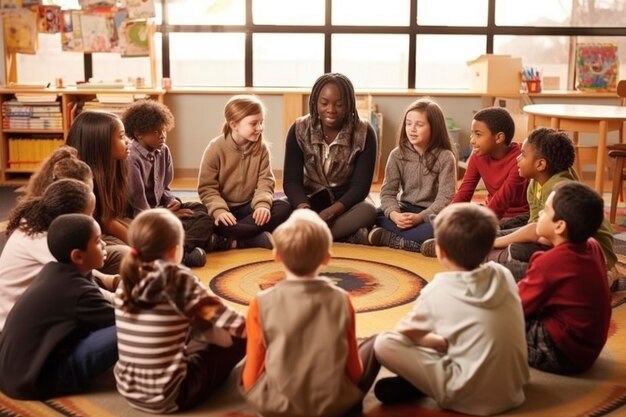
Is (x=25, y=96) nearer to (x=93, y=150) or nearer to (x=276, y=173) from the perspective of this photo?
(x=276, y=173)

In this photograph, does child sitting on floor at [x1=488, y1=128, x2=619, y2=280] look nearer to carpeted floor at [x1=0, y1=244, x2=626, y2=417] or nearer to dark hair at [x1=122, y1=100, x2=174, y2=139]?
carpeted floor at [x1=0, y1=244, x2=626, y2=417]

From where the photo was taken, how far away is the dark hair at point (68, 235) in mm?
2238

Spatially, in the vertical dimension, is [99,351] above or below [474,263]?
below

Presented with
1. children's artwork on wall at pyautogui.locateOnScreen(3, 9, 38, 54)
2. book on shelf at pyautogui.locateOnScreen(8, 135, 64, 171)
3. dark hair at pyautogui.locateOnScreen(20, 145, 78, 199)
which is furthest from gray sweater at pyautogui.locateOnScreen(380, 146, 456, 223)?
children's artwork on wall at pyautogui.locateOnScreen(3, 9, 38, 54)

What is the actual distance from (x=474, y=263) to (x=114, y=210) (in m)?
1.69

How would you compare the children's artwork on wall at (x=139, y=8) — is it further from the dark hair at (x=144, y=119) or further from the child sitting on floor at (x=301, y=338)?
the child sitting on floor at (x=301, y=338)

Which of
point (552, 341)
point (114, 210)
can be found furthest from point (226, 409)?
point (114, 210)

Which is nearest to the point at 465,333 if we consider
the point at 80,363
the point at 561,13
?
the point at 80,363

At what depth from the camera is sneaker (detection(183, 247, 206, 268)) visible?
144 inches

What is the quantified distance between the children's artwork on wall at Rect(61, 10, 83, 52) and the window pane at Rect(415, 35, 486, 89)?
8.19ft

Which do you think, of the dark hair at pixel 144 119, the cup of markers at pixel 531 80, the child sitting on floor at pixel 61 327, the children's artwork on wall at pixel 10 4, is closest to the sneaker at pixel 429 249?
the dark hair at pixel 144 119

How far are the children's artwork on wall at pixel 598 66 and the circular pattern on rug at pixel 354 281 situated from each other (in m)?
3.14

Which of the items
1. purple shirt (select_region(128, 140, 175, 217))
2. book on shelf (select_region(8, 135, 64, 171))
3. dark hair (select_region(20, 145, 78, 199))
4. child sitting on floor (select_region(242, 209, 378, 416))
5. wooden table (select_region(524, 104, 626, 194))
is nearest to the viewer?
child sitting on floor (select_region(242, 209, 378, 416))

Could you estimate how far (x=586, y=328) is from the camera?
2.38 m
